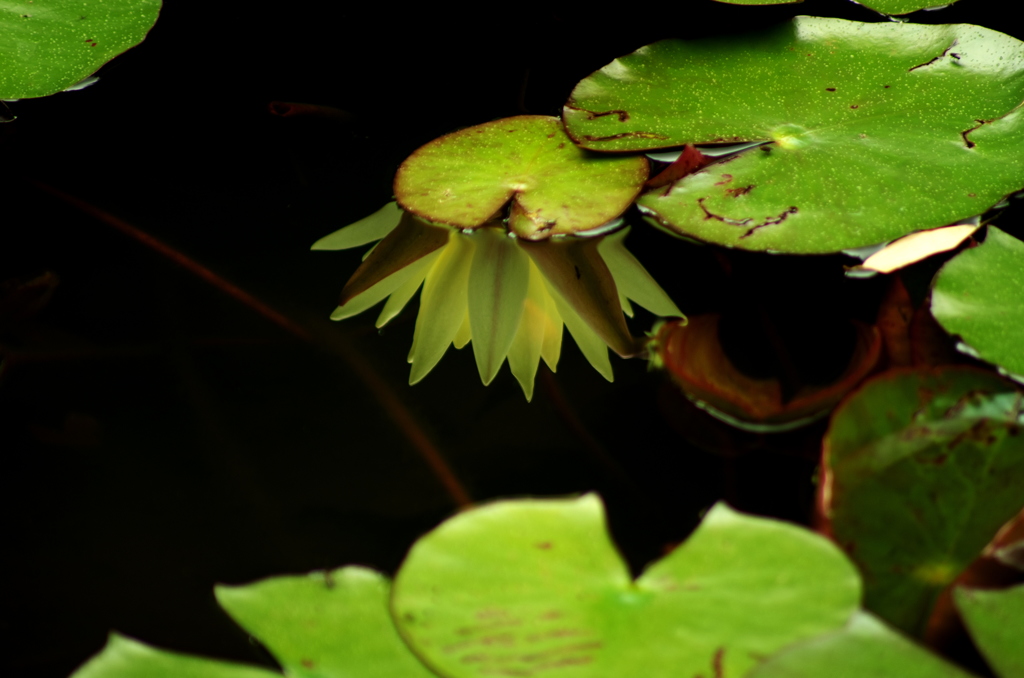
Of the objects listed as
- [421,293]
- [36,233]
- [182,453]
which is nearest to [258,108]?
[36,233]

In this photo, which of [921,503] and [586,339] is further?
[586,339]

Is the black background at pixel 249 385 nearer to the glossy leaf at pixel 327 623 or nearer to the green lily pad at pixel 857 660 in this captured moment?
the glossy leaf at pixel 327 623

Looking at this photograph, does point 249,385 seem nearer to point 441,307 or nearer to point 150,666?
point 441,307

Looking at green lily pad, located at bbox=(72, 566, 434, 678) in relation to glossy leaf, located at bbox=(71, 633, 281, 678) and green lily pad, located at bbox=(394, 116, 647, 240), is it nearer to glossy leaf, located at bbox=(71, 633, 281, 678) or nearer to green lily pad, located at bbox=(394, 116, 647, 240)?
glossy leaf, located at bbox=(71, 633, 281, 678)

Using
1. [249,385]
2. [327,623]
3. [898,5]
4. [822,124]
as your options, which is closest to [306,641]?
[327,623]

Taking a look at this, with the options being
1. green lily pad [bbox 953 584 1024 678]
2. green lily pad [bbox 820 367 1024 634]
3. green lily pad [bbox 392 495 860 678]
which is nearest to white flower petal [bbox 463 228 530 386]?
green lily pad [bbox 392 495 860 678]

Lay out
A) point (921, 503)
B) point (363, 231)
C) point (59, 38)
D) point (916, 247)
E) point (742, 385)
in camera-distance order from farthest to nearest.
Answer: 1. point (59, 38)
2. point (363, 231)
3. point (916, 247)
4. point (742, 385)
5. point (921, 503)

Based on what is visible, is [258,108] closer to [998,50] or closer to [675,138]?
[675,138]
